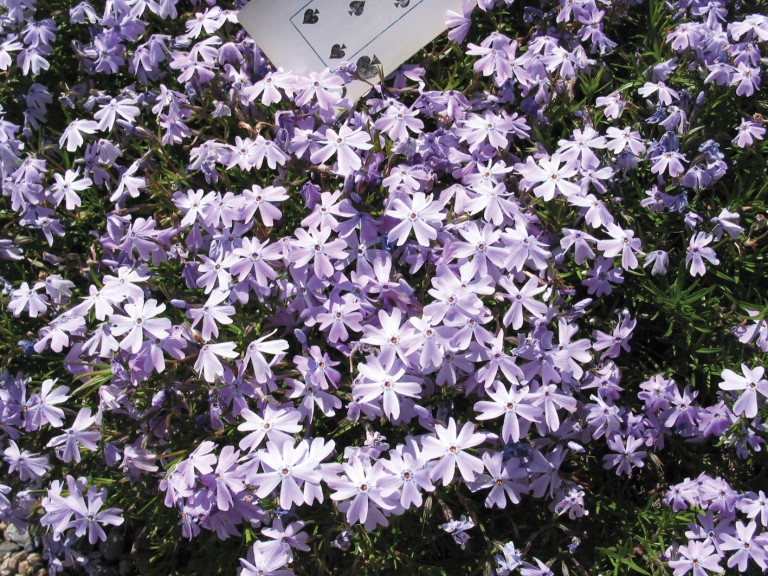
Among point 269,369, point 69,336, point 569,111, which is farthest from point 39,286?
point 569,111

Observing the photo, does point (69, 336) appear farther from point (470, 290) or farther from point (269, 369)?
point (470, 290)

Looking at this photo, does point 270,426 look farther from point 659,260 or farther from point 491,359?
point 659,260

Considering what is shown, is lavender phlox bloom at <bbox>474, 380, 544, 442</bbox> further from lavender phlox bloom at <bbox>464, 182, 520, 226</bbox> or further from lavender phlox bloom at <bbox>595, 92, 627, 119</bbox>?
lavender phlox bloom at <bbox>595, 92, 627, 119</bbox>

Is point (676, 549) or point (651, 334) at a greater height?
point (651, 334)

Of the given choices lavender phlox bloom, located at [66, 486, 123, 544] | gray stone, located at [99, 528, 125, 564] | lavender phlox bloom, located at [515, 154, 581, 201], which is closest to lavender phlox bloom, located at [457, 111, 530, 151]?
lavender phlox bloom, located at [515, 154, 581, 201]

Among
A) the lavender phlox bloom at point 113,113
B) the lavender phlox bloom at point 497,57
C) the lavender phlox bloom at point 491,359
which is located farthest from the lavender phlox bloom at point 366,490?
the lavender phlox bloom at point 113,113

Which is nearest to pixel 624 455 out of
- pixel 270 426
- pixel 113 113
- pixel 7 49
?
pixel 270 426

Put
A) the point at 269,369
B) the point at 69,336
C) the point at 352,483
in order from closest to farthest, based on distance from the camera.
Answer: the point at 352,483
the point at 269,369
the point at 69,336

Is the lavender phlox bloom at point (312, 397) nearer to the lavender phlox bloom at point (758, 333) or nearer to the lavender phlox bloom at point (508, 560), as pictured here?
the lavender phlox bloom at point (508, 560)
